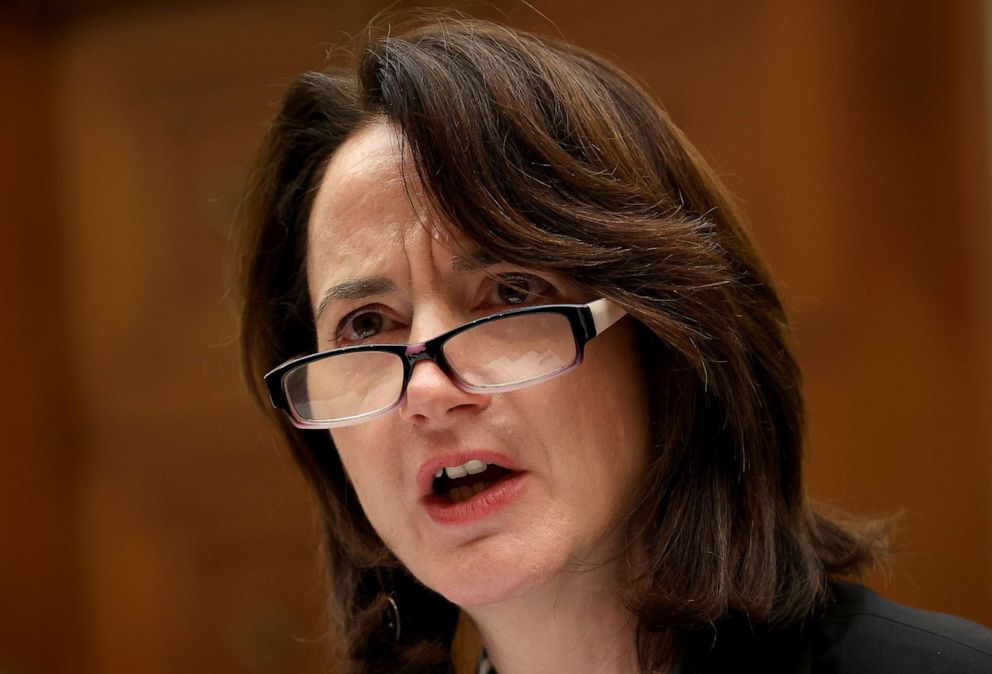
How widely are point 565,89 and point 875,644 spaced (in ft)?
2.48

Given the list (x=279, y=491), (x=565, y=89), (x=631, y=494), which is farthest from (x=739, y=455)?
(x=279, y=491)

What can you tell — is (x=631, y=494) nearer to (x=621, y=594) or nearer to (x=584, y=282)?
(x=621, y=594)

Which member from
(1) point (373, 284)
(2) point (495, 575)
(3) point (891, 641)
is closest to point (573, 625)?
(2) point (495, 575)

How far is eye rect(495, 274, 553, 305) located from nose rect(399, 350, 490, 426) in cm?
12

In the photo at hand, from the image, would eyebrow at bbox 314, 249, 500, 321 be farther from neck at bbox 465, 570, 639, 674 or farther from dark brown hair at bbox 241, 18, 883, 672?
neck at bbox 465, 570, 639, 674

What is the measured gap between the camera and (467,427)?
1.19 m

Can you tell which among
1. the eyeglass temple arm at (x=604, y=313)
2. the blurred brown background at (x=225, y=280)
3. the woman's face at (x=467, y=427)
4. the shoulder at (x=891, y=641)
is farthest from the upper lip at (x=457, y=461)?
the blurred brown background at (x=225, y=280)

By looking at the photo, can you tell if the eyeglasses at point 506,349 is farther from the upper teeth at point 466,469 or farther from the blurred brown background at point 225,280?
the blurred brown background at point 225,280

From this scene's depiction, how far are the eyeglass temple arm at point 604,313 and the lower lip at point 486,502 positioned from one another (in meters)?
0.19

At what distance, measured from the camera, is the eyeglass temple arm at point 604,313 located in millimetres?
1188

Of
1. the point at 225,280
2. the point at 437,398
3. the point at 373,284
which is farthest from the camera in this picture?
the point at 225,280

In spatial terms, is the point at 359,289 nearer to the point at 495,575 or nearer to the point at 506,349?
the point at 506,349

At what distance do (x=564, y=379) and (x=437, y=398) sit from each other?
15cm

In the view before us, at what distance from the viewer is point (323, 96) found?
1.51 meters
